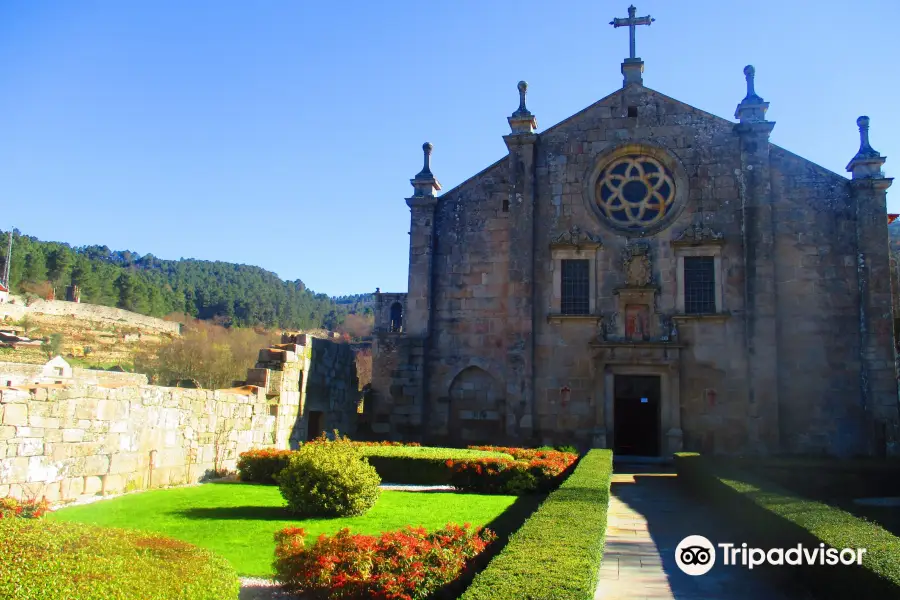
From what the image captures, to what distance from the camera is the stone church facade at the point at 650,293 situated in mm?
20375

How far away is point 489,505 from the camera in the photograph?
12.3 metres

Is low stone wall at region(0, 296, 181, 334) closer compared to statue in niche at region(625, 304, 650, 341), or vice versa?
statue in niche at region(625, 304, 650, 341)

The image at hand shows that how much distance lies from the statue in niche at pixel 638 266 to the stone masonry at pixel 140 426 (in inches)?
376

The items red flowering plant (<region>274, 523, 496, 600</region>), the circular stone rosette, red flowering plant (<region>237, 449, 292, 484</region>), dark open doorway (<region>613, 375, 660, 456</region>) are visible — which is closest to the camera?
red flowering plant (<region>274, 523, 496, 600</region>)

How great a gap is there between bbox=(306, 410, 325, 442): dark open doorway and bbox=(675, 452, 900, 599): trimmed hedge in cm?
1194

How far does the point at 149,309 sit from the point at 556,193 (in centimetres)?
7926

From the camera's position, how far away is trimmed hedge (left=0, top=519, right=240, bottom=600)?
181 inches

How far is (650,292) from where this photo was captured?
21594 millimetres

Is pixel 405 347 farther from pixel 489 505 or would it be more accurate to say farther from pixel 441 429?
pixel 489 505

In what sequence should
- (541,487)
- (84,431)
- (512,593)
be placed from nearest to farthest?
(512,593), (84,431), (541,487)

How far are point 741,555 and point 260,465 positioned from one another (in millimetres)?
9633

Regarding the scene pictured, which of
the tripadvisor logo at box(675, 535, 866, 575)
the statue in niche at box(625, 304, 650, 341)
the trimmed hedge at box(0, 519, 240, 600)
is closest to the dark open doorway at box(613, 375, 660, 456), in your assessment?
the statue in niche at box(625, 304, 650, 341)

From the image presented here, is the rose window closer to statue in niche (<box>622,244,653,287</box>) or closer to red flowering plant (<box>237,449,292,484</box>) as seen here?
statue in niche (<box>622,244,653,287</box>)

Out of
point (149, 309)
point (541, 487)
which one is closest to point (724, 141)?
point (541, 487)
